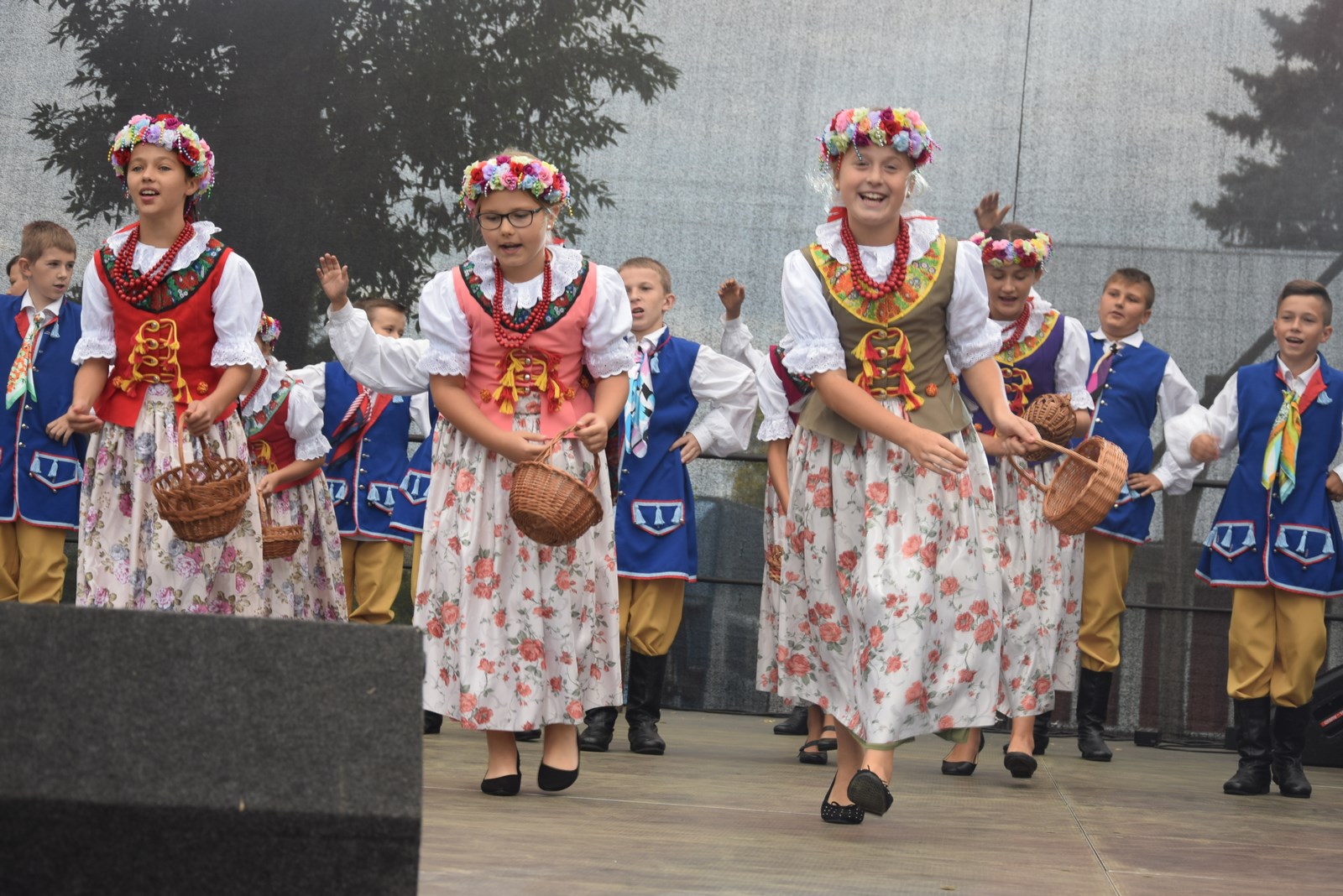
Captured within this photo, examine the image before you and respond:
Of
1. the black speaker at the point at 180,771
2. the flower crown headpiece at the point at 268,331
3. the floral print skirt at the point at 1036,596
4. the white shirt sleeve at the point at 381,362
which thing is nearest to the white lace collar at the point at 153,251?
the white shirt sleeve at the point at 381,362

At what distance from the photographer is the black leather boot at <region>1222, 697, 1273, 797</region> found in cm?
515

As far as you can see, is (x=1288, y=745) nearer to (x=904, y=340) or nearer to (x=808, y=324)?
(x=904, y=340)

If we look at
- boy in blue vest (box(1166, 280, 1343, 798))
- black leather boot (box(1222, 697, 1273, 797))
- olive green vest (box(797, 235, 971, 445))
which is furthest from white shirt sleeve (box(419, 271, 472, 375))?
black leather boot (box(1222, 697, 1273, 797))

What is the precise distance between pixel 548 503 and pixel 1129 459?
10.3ft

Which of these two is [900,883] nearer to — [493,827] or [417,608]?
Answer: [493,827]

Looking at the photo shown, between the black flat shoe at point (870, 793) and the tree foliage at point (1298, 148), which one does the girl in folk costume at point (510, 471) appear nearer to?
the black flat shoe at point (870, 793)

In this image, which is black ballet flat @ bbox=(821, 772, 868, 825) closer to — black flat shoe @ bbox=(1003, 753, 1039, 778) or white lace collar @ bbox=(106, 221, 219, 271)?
black flat shoe @ bbox=(1003, 753, 1039, 778)

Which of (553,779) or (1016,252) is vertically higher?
(1016,252)

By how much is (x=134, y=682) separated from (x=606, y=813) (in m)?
1.83

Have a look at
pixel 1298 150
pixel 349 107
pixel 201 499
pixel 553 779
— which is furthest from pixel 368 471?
pixel 1298 150

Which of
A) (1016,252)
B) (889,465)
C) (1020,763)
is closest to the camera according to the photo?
(889,465)

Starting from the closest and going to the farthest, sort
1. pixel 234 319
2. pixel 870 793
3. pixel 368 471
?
pixel 870 793 → pixel 234 319 → pixel 368 471

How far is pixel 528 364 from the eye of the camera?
407 centimetres

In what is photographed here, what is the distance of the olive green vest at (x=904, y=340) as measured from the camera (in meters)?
3.83
